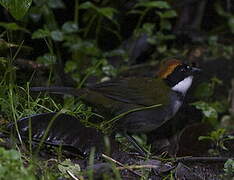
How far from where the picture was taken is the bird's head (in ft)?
16.7

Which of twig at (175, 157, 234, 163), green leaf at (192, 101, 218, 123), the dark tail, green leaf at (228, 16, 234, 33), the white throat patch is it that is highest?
the dark tail

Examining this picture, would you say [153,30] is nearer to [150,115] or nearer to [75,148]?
[150,115]

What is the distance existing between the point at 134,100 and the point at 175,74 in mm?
542

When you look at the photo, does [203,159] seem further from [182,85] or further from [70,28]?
[70,28]

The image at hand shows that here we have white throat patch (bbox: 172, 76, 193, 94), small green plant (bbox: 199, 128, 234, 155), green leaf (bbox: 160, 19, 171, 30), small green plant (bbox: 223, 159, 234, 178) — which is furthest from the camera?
green leaf (bbox: 160, 19, 171, 30)

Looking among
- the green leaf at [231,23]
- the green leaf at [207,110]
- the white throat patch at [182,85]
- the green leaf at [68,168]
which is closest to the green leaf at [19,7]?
the green leaf at [68,168]

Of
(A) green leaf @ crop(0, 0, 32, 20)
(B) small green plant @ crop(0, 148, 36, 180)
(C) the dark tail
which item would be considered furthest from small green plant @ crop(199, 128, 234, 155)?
(B) small green plant @ crop(0, 148, 36, 180)

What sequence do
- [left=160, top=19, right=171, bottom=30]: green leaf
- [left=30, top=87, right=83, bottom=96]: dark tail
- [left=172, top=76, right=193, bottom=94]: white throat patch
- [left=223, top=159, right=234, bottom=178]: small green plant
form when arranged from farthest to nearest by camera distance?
[left=160, top=19, right=171, bottom=30]: green leaf < [left=172, top=76, right=193, bottom=94]: white throat patch < [left=30, top=87, right=83, bottom=96]: dark tail < [left=223, top=159, right=234, bottom=178]: small green plant

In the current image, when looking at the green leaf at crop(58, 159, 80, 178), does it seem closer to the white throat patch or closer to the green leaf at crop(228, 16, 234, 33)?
the white throat patch

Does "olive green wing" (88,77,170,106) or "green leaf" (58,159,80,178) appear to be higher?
"green leaf" (58,159,80,178)

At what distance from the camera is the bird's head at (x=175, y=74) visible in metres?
5.09

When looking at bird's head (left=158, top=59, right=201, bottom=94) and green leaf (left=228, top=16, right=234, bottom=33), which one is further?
green leaf (left=228, top=16, right=234, bottom=33)

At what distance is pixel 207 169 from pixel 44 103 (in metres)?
1.30

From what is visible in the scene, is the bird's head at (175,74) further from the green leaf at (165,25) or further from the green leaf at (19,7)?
the green leaf at (165,25)
